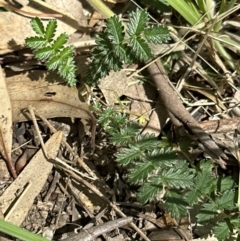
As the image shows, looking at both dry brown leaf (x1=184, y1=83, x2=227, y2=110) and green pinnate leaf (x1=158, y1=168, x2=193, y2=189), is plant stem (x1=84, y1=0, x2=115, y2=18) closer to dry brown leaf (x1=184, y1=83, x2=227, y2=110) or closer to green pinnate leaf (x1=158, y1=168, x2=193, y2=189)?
dry brown leaf (x1=184, y1=83, x2=227, y2=110)

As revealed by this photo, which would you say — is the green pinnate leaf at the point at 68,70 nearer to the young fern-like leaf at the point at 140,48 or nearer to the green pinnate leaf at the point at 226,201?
the young fern-like leaf at the point at 140,48

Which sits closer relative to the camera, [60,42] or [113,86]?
[60,42]

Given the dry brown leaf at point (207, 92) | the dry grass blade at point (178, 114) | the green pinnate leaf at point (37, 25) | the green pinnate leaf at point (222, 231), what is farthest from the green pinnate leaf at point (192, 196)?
the green pinnate leaf at point (37, 25)

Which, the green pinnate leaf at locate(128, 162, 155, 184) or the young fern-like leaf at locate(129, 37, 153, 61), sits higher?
the young fern-like leaf at locate(129, 37, 153, 61)

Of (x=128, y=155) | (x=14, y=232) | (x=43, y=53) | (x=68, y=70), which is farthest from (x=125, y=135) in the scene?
(x=14, y=232)

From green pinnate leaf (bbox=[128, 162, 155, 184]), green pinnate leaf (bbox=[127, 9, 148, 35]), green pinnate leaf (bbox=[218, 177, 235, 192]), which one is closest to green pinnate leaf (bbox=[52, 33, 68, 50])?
green pinnate leaf (bbox=[127, 9, 148, 35])

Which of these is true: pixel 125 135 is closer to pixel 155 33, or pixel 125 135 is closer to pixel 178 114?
pixel 178 114
